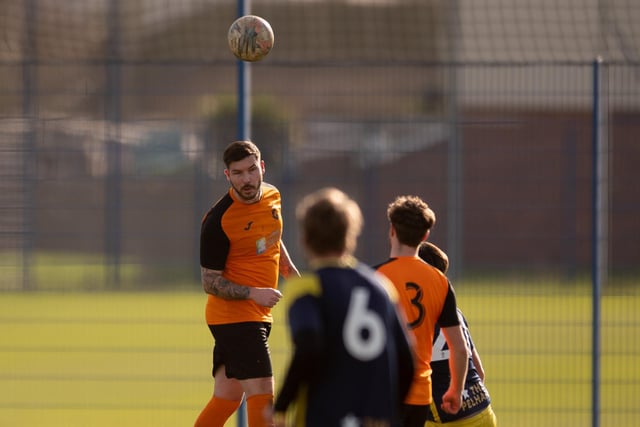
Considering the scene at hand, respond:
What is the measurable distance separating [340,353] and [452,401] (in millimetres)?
1430

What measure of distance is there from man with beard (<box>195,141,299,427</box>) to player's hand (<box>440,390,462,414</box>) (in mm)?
1445

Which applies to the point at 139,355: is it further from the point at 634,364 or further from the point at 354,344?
the point at 354,344

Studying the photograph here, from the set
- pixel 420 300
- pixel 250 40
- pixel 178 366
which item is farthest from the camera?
pixel 178 366

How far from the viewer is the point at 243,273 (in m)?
6.84

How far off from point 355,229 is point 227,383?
2956 millimetres

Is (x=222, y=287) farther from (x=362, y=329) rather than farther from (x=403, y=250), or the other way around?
(x=362, y=329)

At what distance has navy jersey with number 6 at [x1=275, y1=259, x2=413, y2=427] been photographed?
4.23 meters

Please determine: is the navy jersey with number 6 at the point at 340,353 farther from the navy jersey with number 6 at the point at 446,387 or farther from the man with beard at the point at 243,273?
the man with beard at the point at 243,273

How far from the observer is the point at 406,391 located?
4527 millimetres

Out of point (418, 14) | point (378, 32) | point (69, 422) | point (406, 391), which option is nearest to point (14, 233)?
point (69, 422)

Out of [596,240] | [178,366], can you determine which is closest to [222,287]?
[596,240]

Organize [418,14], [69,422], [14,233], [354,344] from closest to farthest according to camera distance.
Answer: [354,344]
[14,233]
[69,422]
[418,14]

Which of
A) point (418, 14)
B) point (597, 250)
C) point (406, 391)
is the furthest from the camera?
point (418, 14)

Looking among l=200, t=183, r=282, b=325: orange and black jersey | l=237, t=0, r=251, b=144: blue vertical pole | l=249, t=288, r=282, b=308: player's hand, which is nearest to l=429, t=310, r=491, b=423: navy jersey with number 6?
l=249, t=288, r=282, b=308: player's hand
